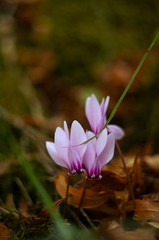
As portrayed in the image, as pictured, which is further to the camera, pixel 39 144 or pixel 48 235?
pixel 39 144

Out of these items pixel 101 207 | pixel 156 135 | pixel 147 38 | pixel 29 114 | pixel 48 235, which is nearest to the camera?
pixel 48 235

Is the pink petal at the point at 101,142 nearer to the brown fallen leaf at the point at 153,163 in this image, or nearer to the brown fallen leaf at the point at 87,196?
the brown fallen leaf at the point at 87,196

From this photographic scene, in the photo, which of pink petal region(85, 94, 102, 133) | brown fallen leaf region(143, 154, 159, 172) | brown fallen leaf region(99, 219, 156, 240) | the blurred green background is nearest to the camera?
brown fallen leaf region(99, 219, 156, 240)

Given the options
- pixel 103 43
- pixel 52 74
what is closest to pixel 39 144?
pixel 52 74

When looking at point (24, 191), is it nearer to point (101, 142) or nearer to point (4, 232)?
point (4, 232)

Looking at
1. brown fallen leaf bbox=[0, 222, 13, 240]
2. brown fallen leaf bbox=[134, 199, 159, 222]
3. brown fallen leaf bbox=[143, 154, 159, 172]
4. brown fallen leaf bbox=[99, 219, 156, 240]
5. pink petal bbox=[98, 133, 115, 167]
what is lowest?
brown fallen leaf bbox=[143, 154, 159, 172]

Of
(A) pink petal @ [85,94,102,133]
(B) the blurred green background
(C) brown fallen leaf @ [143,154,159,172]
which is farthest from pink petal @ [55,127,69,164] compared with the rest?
(B) the blurred green background

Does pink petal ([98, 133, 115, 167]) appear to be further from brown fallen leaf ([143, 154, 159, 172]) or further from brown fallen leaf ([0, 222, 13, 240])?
brown fallen leaf ([143, 154, 159, 172])

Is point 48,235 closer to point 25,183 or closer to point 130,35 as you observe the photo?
point 25,183
